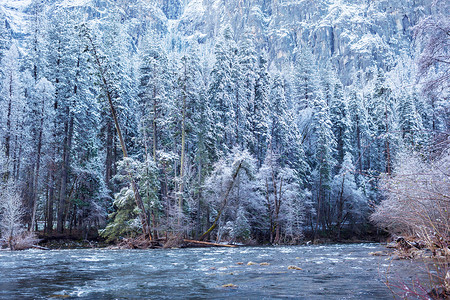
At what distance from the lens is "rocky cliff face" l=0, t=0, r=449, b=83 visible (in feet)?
472

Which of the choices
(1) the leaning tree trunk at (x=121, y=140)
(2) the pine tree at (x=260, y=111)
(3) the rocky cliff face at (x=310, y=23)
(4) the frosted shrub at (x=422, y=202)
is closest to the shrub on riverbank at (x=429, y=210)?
(4) the frosted shrub at (x=422, y=202)

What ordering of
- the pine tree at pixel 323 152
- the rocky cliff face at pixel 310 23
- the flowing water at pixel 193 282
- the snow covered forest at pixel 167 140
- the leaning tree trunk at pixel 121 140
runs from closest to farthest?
Result: the flowing water at pixel 193 282, the leaning tree trunk at pixel 121 140, the snow covered forest at pixel 167 140, the pine tree at pixel 323 152, the rocky cliff face at pixel 310 23

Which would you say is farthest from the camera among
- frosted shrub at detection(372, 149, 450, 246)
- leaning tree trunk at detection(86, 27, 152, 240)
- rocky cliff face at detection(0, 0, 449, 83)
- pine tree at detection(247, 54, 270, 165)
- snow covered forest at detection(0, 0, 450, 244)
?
rocky cliff face at detection(0, 0, 449, 83)

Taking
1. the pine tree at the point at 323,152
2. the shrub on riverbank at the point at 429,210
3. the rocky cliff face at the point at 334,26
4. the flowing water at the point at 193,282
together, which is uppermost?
the rocky cliff face at the point at 334,26

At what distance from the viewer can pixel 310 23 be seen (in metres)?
164

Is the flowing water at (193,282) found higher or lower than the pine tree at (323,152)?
lower

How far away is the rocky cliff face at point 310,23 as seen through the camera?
144m

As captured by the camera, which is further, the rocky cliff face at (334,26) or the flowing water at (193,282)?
the rocky cliff face at (334,26)

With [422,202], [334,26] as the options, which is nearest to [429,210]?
[422,202]

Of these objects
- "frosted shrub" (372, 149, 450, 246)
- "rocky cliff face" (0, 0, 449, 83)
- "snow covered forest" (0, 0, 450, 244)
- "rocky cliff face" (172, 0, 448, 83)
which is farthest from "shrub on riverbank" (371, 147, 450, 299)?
"rocky cliff face" (172, 0, 448, 83)

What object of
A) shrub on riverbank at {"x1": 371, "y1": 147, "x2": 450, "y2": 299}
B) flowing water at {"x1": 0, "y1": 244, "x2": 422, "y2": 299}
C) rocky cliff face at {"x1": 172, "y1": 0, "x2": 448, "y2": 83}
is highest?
rocky cliff face at {"x1": 172, "y1": 0, "x2": 448, "y2": 83}

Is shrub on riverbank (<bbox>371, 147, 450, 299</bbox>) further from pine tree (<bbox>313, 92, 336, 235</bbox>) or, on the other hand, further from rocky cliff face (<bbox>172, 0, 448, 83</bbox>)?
rocky cliff face (<bbox>172, 0, 448, 83</bbox>)

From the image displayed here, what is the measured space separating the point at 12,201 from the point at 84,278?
51.6ft

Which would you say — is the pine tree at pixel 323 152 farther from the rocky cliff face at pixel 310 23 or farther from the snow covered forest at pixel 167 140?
the rocky cliff face at pixel 310 23
